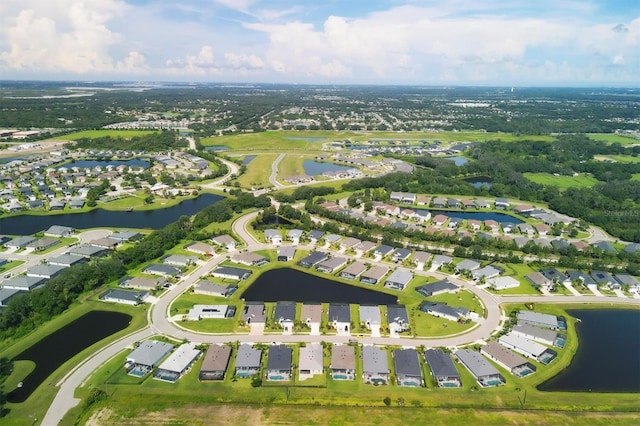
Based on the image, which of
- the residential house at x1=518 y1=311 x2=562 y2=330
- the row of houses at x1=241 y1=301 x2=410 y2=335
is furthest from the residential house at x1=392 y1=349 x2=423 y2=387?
the residential house at x1=518 y1=311 x2=562 y2=330

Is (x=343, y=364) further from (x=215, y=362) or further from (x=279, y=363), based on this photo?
(x=215, y=362)

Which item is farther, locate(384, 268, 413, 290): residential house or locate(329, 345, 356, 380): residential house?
locate(384, 268, 413, 290): residential house

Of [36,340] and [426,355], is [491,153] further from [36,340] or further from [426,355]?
[36,340]

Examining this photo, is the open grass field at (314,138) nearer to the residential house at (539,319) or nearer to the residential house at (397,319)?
the residential house at (397,319)

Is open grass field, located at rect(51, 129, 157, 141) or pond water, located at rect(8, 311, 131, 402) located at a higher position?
open grass field, located at rect(51, 129, 157, 141)

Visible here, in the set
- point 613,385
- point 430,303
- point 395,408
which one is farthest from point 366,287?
point 613,385

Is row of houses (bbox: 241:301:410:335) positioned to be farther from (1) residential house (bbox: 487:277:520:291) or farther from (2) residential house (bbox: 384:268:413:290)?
(1) residential house (bbox: 487:277:520:291)
